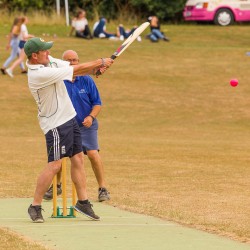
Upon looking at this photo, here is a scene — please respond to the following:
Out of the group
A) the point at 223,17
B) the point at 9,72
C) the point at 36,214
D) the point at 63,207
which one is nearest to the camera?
the point at 36,214

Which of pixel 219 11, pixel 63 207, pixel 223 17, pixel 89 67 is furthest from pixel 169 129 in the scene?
pixel 223 17

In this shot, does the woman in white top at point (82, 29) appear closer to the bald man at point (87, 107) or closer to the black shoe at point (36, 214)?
the bald man at point (87, 107)

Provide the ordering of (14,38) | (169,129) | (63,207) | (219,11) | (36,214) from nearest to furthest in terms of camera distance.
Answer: (36,214)
(63,207)
(169,129)
(14,38)
(219,11)

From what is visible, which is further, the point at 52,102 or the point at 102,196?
the point at 102,196

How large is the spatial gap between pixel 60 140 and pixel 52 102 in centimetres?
40

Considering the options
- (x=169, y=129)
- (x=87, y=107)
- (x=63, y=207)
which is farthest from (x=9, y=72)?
(x=63, y=207)

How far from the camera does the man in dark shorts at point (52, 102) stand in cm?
1010

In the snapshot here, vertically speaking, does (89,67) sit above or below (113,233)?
above

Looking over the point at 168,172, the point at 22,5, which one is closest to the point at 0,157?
the point at 168,172

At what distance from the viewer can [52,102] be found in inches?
402

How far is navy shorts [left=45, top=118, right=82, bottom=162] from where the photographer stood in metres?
10.3

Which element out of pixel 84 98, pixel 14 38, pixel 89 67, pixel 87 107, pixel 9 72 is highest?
pixel 89 67

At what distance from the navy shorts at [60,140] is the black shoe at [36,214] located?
1.72 feet

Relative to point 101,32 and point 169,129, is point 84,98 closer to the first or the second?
point 169,129
